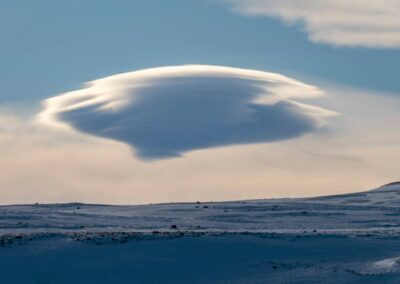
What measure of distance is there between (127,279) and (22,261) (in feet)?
9.80

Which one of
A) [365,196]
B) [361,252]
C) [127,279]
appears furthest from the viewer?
[365,196]

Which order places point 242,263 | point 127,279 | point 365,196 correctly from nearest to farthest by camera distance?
point 127,279 → point 242,263 → point 365,196

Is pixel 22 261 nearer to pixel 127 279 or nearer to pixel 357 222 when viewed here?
pixel 127 279

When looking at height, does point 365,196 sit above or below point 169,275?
above

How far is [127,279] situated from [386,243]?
32.1 feet

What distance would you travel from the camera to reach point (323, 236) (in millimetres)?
33062

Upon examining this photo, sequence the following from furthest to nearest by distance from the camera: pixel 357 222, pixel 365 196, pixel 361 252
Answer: pixel 365 196, pixel 357 222, pixel 361 252

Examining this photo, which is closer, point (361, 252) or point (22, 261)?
point (22, 261)

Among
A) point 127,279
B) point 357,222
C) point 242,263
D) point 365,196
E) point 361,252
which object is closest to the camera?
point 127,279

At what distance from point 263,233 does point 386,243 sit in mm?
3952

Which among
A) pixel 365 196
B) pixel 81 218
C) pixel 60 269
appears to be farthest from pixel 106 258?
pixel 365 196

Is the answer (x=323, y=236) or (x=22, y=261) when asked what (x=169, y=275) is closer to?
(x=22, y=261)

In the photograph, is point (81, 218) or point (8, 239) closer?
point (8, 239)

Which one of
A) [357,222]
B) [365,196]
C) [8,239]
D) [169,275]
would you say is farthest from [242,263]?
[365,196]
